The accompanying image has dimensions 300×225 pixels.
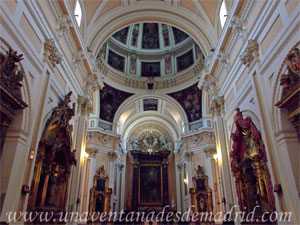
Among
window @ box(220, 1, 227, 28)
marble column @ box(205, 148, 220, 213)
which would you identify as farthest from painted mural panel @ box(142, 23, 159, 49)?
window @ box(220, 1, 227, 28)

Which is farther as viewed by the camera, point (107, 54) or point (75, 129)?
point (107, 54)

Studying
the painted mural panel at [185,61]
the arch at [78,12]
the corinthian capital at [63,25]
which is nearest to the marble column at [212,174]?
the painted mural panel at [185,61]

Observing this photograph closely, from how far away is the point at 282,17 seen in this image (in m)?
5.49

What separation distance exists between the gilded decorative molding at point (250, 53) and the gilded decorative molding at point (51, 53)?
594 centimetres

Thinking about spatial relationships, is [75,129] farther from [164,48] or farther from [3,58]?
[164,48]

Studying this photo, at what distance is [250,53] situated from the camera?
689 centimetres

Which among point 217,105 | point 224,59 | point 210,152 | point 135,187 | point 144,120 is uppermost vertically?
point 144,120

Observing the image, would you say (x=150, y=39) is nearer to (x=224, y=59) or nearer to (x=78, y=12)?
(x=78, y=12)

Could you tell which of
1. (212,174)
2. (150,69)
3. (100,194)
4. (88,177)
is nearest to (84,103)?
(88,177)

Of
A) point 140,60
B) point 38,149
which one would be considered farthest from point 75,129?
point 140,60

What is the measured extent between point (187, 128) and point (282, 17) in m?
14.6

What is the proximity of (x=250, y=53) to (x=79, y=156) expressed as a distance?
736 centimetres

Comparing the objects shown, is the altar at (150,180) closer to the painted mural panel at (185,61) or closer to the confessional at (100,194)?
the confessional at (100,194)

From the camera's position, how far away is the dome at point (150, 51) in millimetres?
20125
